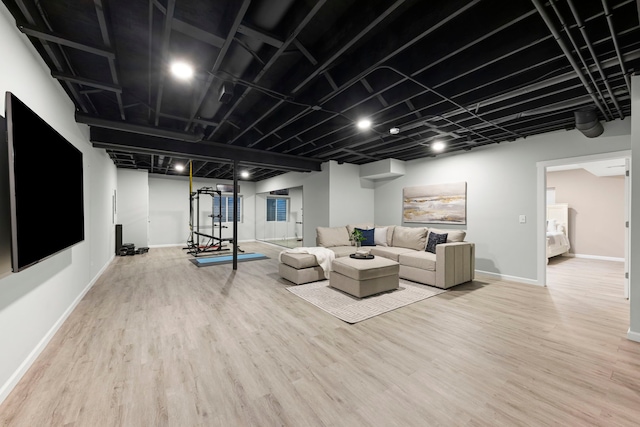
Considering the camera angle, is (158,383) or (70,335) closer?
(158,383)

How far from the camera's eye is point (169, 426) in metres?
1.51

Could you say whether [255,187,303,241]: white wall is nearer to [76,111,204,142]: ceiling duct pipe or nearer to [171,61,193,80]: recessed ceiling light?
[76,111,204,142]: ceiling duct pipe

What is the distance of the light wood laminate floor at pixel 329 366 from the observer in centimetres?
163

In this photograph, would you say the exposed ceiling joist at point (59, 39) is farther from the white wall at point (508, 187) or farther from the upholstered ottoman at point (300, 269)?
the white wall at point (508, 187)

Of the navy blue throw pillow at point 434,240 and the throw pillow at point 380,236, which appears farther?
the throw pillow at point 380,236

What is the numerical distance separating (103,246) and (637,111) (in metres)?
8.39

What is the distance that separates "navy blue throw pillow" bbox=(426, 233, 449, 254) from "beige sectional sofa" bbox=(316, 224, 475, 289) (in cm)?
8

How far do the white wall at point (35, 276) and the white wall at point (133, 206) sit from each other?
4.74 meters

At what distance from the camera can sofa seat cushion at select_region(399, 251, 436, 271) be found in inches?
174

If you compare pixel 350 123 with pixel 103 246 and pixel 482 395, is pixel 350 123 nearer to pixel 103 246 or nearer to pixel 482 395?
pixel 482 395

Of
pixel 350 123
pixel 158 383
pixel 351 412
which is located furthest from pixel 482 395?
pixel 350 123

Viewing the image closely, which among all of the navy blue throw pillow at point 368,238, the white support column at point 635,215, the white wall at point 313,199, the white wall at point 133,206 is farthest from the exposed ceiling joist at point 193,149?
the white support column at point 635,215

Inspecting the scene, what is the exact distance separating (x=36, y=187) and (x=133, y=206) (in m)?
7.41

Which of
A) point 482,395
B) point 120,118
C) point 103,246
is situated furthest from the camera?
point 103,246
